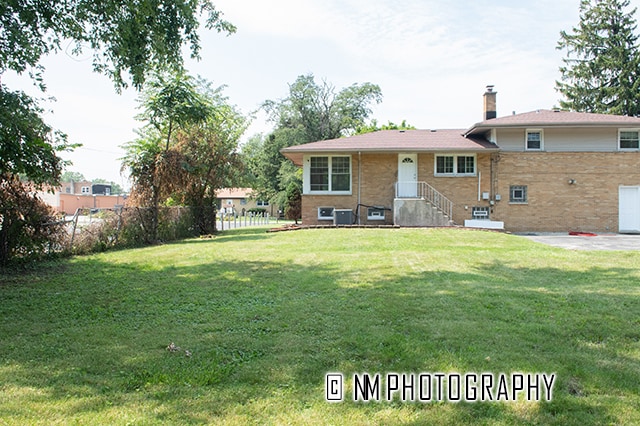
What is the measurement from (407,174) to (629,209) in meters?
10.4

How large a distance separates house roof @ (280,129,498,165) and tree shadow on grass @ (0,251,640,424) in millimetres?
13538

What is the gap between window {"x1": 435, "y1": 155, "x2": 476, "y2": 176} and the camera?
70.6ft

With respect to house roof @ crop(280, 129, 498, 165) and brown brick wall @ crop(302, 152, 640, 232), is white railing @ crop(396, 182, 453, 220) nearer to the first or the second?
brown brick wall @ crop(302, 152, 640, 232)

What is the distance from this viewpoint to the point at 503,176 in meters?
21.2

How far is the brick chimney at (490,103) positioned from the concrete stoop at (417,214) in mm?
7318

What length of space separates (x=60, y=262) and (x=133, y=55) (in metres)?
5.19

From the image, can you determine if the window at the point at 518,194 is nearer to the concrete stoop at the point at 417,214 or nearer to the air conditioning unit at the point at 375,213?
the concrete stoop at the point at 417,214

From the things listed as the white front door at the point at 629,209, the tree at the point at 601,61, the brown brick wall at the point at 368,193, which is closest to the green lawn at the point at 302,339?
the brown brick wall at the point at 368,193

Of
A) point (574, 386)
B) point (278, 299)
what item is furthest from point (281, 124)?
point (574, 386)

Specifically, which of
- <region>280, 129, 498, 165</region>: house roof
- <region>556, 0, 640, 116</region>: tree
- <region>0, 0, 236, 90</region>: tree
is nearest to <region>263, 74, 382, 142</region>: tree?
<region>556, 0, 640, 116</region>: tree

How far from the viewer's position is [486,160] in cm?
2133

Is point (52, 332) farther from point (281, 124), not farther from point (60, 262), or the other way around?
point (281, 124)

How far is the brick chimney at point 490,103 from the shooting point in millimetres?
23328

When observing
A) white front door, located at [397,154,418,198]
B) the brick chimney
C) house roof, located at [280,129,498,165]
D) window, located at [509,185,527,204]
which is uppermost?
the brick chimney
